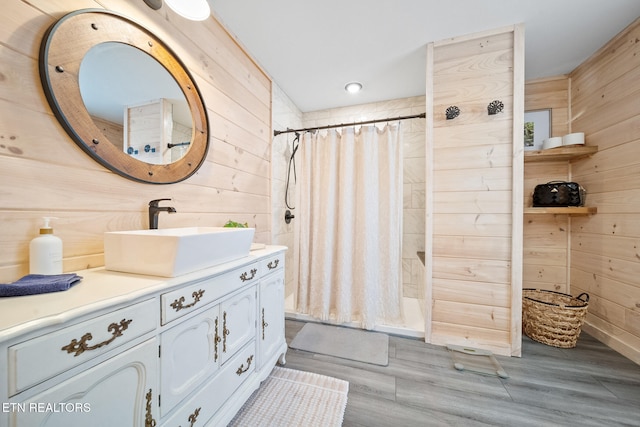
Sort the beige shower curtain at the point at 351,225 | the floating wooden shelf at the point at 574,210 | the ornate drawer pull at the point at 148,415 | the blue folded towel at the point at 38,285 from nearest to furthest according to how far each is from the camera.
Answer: the blue folded towel at the point at 38,285 < the ornate drawer pull at the point at 148,415 < the floating wooden shelf at the point at 574,210 < the beige shower curtain at the point at 351,225

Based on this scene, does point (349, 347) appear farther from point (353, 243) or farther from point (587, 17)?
point (587, 17)

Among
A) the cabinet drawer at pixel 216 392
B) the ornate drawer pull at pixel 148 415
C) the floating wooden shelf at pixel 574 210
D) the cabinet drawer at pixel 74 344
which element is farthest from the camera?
the floating wooden shelf at pixel 574 210

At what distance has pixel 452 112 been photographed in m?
1.75

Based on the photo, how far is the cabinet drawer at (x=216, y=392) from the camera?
2.79 ft

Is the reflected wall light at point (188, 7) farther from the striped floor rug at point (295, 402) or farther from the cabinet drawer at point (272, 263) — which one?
the striped floor rug at point (295, 402)

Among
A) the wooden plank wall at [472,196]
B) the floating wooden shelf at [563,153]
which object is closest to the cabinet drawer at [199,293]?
the wooden plank wall at [472,196]

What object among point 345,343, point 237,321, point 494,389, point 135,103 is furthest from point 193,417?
point 494,389

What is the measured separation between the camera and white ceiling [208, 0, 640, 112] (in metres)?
1.46

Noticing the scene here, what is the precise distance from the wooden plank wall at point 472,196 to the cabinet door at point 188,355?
61.4 inches

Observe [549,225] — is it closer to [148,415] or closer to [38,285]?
[148,415]

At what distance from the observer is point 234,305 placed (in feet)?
3.61

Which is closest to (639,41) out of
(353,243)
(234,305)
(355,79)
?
(355,79)

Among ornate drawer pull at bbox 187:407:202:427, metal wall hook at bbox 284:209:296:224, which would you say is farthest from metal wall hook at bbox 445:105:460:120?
ornate drawer pull at bbox 187:407:202:427

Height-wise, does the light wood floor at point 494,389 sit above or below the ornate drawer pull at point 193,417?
below
